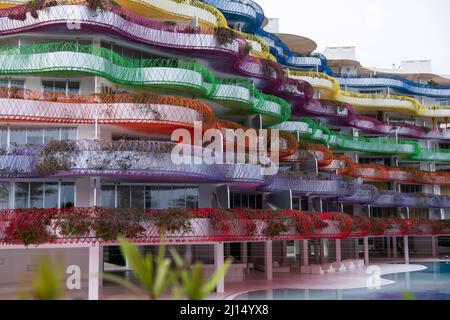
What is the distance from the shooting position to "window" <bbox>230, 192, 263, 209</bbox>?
44.9 meters

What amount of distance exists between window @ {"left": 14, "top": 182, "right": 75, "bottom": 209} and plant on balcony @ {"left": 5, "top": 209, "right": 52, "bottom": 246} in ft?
16.5

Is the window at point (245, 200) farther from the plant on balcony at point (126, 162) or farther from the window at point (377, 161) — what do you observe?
the window at point (377, 161)

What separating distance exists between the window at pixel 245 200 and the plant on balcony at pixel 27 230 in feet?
58.7

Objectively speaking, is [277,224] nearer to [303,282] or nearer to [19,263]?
[303,282]

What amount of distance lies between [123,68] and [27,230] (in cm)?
1164

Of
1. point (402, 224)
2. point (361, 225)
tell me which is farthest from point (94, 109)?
point (402, 224)

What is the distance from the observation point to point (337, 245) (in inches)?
1997

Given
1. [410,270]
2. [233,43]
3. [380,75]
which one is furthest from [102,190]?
[380,75]

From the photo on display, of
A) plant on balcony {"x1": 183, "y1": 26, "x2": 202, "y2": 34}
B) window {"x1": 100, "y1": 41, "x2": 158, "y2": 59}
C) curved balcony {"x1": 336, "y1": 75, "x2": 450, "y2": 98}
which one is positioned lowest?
window {"x1": 100, "y1": 41, "x2": 158, "y2": 59}

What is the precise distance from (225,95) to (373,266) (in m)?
23.5

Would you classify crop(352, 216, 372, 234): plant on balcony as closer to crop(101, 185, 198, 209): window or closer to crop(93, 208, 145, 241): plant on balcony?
crop(101, 185, 198, 209): window

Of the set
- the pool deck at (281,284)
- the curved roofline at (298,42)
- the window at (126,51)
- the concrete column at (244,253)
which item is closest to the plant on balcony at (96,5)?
the window at (126,51)

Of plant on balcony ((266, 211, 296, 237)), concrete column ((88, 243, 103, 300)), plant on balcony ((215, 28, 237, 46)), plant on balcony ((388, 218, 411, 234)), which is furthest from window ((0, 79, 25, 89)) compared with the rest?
plant on balcony ((388, 218, 411, 234))

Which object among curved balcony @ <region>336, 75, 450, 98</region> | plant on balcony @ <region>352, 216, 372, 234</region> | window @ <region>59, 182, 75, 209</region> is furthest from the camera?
curved balcony @ <region>336, 75, 450, 98</region>
